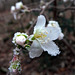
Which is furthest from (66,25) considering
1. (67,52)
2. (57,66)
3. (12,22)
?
(12,22)

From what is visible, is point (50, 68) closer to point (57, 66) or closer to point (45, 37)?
point (57, 66)

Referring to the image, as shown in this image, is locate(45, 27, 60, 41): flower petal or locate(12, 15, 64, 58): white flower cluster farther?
locate(45, 27, 60, 41): flower petal

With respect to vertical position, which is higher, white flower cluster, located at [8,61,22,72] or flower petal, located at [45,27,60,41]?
flower petal, located at [45,27,60,41]

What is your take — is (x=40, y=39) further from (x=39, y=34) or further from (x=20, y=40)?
(x=20, y=40)

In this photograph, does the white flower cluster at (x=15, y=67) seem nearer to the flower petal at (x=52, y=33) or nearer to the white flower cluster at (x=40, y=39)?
the white flower cluster at (x=40, y=39)

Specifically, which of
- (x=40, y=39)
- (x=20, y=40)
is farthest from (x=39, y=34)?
(x=20, y=40)

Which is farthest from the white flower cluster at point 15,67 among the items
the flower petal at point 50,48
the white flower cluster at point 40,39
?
the flower petal at point 50,48

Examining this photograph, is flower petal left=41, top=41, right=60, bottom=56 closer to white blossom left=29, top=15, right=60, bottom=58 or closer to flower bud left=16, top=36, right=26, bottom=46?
white blossom left=29, top=15, right=60, bottom=58

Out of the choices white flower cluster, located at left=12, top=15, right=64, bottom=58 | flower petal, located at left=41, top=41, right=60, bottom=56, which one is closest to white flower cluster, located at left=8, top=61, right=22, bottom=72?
white flower cluster, located at left=12, top=15, right=64, bottom=58
